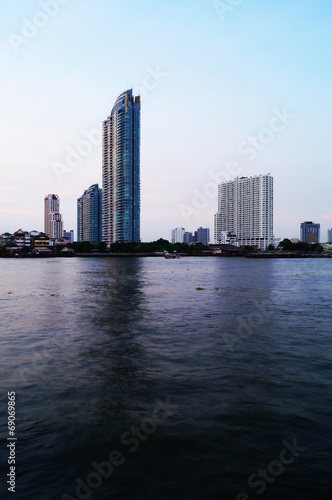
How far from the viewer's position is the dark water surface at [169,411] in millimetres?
8148

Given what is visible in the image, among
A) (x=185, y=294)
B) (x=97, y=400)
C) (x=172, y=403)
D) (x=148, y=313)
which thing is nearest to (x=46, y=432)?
(x=97, y=400)

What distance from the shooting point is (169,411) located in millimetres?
11438

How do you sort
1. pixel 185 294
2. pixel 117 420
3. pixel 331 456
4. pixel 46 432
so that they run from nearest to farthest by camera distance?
pixel 331 456 → pixel 46 432 → pixel 117 420 → pixel 185 294

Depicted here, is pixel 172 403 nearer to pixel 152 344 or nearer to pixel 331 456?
pixel 331 456

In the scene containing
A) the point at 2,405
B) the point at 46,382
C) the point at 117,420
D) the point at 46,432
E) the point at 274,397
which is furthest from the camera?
the point at 46,382

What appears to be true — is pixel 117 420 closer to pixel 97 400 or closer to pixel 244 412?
pixel 97 400

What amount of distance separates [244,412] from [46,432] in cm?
640

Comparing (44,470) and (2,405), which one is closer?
(44,470)

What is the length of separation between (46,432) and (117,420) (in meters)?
2.16

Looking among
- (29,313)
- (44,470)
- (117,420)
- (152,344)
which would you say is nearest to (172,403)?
(117,420)

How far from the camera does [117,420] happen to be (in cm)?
1085

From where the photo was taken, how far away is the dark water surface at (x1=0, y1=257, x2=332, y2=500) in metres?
8.15

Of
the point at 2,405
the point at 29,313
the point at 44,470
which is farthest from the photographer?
the point at 29,313

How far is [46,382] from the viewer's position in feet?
45.7
